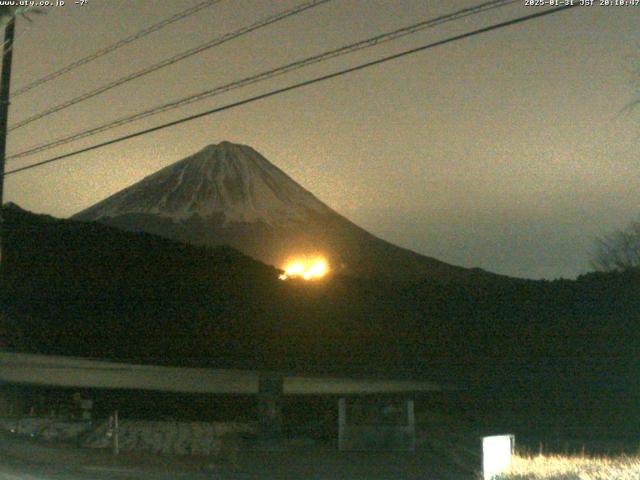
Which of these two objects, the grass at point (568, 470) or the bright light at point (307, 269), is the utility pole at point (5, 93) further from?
the bright light at point (307, 269)

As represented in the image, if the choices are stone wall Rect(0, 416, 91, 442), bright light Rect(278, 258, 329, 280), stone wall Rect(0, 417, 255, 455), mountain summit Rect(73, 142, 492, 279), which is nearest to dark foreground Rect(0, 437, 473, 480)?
stone wall Rect(0, 417, 255, 455)

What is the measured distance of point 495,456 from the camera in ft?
32.0

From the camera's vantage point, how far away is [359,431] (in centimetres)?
1634

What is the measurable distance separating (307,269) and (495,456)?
189 feet

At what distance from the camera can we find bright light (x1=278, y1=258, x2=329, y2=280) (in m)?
44.5

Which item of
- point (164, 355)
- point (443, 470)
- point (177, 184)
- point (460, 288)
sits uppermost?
point (177, 184)

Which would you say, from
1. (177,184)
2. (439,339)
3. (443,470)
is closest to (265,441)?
(443,470)

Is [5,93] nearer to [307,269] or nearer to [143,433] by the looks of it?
[143,433]

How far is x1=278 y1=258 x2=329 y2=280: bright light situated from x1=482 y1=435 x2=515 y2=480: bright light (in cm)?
3299

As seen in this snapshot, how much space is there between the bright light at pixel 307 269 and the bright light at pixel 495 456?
33.0 meters

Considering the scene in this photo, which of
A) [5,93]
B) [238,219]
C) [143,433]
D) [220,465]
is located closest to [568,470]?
[220,465]

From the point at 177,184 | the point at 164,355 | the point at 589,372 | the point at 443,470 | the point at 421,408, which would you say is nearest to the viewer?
the point at 443,470

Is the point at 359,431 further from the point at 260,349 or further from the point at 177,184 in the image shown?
the point at 177,184

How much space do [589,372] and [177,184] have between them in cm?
6844
